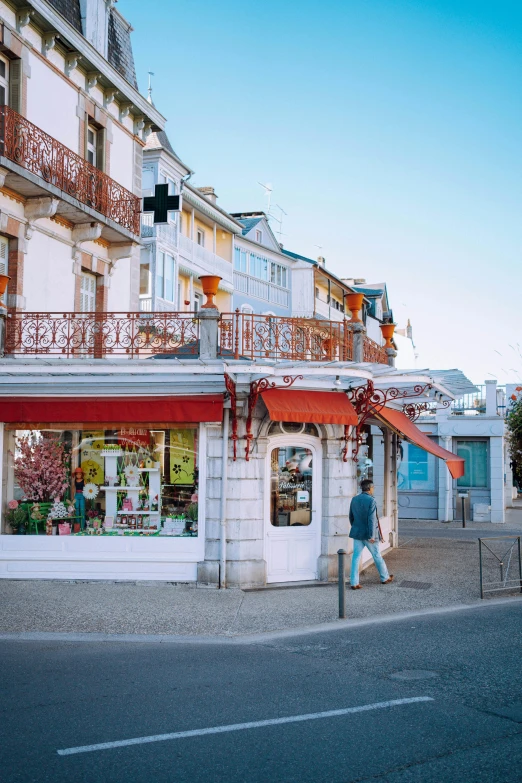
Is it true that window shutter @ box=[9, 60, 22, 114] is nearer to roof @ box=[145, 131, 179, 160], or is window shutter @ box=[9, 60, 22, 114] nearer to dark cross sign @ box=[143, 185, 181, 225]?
dark cross sign @ box=[143, 185, 181, 225]

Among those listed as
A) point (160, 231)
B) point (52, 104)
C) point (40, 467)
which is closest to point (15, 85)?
point (52, 104)

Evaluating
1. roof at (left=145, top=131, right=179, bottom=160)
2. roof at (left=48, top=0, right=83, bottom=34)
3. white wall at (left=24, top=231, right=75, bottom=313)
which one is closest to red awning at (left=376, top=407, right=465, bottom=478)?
white wall at (left=24, top=231, right=75, bottom=313)

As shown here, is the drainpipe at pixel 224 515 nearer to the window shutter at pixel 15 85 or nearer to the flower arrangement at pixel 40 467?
the flower arrangement at pixel 40 467

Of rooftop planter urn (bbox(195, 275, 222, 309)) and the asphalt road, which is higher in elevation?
rooftop planter urn (bbox(195, 275, 222, 309))

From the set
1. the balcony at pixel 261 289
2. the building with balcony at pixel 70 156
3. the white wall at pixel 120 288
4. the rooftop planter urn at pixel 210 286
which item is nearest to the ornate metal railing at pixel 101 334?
the rooftop planter urn at pixel 210 286

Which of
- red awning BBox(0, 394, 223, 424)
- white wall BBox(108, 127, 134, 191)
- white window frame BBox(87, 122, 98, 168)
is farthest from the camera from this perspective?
white wall BBox(108, 127, 134, 191)

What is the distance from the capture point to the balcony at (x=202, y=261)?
30172mm

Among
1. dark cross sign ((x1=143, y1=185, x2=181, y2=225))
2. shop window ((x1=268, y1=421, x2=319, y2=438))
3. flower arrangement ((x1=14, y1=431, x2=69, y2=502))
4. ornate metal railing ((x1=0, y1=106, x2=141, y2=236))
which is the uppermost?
dark cross sign ((x1=143, y1=185, x2=181, y2=225))

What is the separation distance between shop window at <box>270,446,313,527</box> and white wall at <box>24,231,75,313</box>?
16.8 feet

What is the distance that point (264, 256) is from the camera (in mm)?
37719

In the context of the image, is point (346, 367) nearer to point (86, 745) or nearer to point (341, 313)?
point (86, 745)

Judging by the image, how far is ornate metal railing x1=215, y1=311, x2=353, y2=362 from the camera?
1241cm

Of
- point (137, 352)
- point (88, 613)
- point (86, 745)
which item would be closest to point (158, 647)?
point (88, 613)

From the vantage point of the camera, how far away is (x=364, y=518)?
12406 mm
